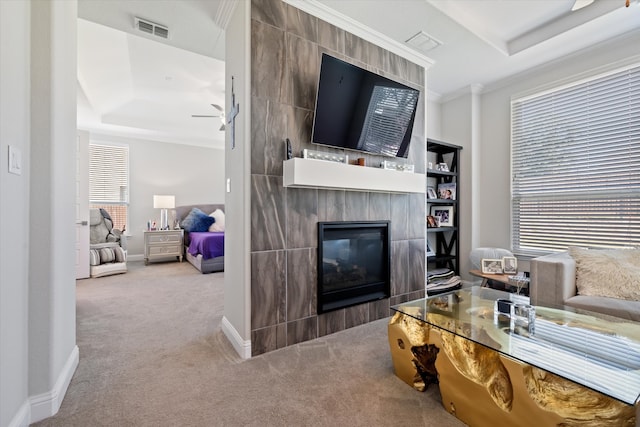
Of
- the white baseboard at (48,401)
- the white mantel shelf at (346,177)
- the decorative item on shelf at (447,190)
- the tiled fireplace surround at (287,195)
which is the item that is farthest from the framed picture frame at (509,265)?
the white baseboard at (48,401)

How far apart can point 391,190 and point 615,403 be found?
1860 mm

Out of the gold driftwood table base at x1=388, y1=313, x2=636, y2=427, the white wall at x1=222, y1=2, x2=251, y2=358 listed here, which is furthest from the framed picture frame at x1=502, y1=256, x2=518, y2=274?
the white wall at x1=222, y1=2, x2=251, y2=358

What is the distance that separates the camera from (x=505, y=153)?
3.62 metres

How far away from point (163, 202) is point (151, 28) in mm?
3869

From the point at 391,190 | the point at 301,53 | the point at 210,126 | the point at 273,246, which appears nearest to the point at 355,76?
the point at 301,53

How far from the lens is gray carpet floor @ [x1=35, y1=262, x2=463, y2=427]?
4.57ft

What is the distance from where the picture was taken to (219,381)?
5.55 feet

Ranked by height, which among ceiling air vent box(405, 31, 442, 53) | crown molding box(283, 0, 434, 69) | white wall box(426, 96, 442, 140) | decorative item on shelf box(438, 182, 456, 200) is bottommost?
decorative item on shelf box(438, 182, 456, 200)

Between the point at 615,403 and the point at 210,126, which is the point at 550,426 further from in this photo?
the point at 210,126

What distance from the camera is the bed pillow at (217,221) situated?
19.3ft

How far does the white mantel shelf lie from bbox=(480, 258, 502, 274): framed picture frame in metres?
1.15

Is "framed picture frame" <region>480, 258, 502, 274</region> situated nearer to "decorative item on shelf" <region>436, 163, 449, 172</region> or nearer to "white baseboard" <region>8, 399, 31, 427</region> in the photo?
"decorative item on shelf" <region>436, 163, 449, 172</region>

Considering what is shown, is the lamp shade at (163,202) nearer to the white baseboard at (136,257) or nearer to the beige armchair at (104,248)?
the beige armchair at (104,248)

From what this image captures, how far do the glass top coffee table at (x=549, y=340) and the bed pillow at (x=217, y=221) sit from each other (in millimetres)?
4873
